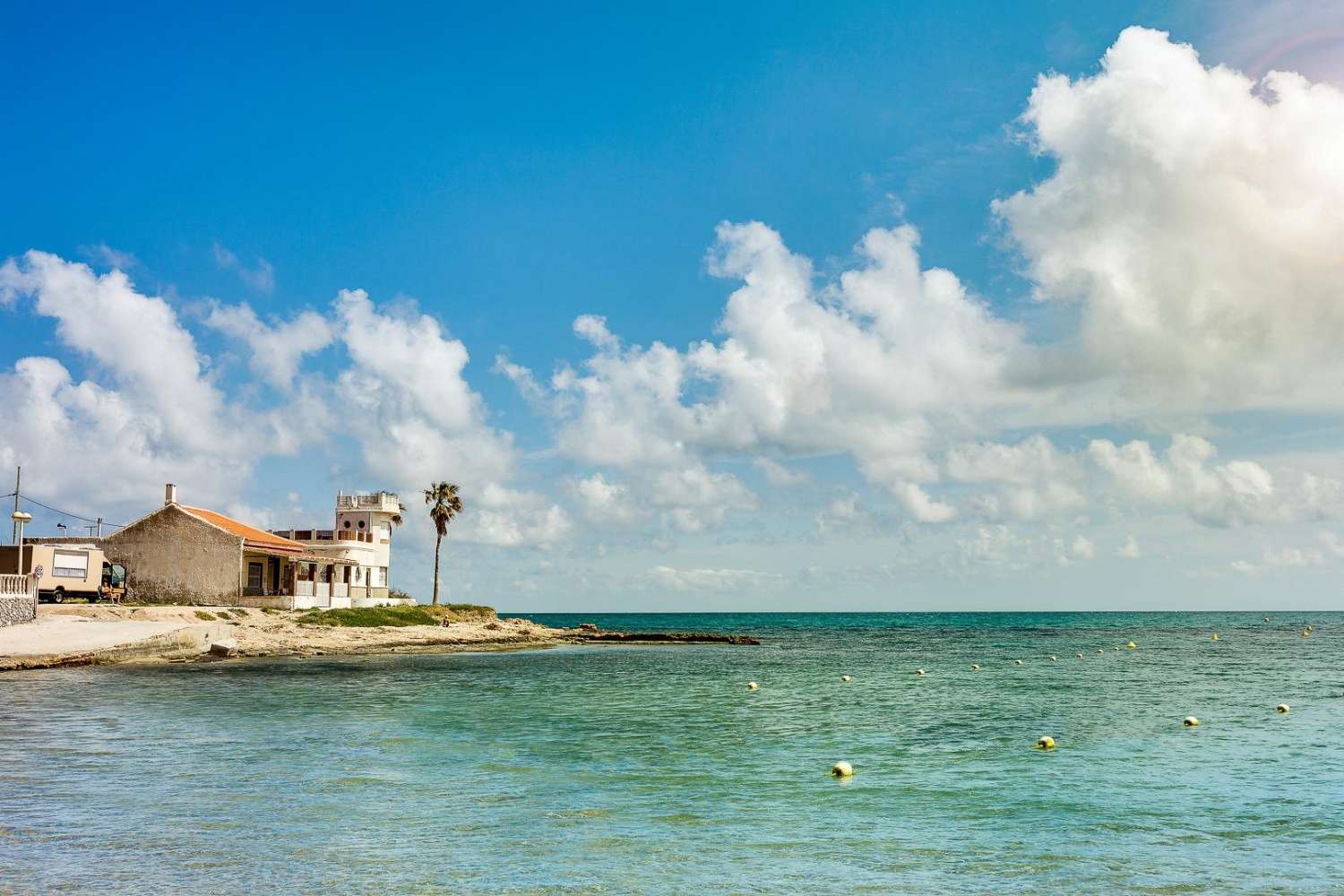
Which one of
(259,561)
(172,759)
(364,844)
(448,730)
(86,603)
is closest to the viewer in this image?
(364,844)

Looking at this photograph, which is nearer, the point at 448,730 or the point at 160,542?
the point at 448,730

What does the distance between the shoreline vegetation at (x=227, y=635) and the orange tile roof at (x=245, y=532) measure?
19.4 ft

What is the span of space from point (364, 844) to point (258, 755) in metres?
10.5

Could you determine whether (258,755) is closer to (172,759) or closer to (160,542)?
(172,759)

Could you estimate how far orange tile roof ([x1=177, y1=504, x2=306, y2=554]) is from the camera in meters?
75.2

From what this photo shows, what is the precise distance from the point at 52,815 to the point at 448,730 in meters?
13.8

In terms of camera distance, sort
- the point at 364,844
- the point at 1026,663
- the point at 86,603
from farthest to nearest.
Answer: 1. the point at 1026,663
2. the point at 86,603
3. the point at 364,844

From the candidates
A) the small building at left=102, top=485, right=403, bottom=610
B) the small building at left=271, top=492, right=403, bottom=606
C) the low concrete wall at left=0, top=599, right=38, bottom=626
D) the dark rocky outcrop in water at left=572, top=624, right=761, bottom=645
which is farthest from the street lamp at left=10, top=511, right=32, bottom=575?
the dark rocky outcrop in water at left=572, top=624, right=761, bottom=645

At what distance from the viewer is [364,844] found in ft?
52.4

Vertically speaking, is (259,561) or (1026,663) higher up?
(259,561)

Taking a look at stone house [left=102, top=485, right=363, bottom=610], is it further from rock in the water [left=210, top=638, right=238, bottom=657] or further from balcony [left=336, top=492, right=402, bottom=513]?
balcony [left=336, top=492, right=402, bottom=513]

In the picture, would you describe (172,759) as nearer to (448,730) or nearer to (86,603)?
(448,730)

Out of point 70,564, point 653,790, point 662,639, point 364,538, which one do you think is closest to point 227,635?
point 70,564

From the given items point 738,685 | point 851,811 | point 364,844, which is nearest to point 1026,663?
point 738,685
